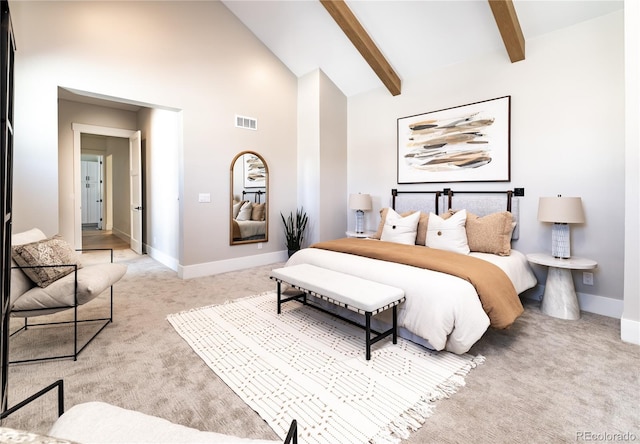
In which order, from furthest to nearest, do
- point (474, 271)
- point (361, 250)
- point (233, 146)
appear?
point (233, 146) < point (361, 250) < point (474, 271)

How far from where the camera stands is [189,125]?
13.6 feet

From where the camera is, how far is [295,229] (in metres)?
5.27

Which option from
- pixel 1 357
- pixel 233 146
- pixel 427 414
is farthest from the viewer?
pixel 233 146

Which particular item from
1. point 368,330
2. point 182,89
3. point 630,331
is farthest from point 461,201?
point 182,89

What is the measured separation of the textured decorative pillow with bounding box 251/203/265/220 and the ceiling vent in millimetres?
1164

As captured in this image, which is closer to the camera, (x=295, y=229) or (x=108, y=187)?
(x=295, y=229)

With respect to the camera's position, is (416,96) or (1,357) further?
(416,96)

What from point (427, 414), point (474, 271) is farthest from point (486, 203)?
point (427, 414)

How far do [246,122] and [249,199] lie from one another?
1.14m

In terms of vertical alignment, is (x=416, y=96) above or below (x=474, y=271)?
above

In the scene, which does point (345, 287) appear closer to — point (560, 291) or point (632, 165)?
point (560, 291)

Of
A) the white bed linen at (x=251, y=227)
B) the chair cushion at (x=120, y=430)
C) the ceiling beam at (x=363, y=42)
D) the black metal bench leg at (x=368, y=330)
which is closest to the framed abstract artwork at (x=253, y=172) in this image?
the white bed linen at (x=251, y=227)

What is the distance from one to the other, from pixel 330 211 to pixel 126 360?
3.51m

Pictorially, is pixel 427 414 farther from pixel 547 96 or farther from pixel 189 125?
pixel 189 125
